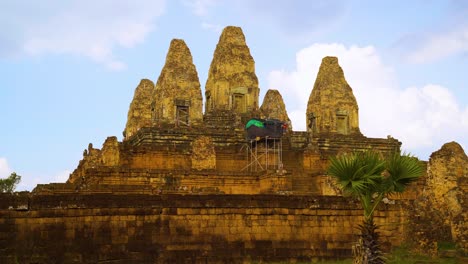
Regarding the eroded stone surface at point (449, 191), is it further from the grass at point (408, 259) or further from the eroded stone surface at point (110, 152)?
the eroded stone surface at point (110, 152)

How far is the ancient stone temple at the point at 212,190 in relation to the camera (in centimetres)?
1368

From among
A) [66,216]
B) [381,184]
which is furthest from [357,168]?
[66,216]

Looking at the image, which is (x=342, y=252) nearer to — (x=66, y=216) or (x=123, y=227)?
(x=123, y=227)

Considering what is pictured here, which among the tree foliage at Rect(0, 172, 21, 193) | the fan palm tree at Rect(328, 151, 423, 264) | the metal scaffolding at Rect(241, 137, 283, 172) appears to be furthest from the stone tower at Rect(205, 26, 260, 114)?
the fan palm tree at Rect(328, 151, 423, 264)

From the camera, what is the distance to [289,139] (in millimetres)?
33375

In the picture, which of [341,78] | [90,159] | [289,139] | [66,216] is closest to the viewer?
[66,216]

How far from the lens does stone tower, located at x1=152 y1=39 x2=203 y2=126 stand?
32.1 m

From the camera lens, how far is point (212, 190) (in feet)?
69.4

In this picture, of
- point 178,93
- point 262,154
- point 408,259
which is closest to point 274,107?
point 178,93

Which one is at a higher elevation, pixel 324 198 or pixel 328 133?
pixel 328 133

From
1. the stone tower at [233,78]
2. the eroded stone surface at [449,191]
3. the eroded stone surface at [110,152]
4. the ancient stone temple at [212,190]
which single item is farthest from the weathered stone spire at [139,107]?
the eroded stone surface at [449,191]

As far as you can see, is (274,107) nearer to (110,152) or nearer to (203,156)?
(203,156)

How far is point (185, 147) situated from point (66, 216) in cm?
1632

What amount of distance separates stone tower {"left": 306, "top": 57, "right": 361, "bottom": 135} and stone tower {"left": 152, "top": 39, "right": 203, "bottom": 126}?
23.7 ft
